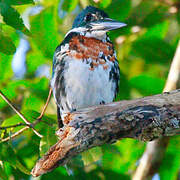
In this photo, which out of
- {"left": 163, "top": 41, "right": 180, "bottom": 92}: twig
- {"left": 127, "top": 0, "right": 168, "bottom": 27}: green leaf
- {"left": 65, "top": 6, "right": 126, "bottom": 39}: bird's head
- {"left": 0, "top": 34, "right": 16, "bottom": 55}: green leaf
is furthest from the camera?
{"left": 127, "top": 0, "right": 168, "bottom": 27}: green leaf

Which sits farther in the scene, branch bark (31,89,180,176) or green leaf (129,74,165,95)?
green leaf (129,74,165,95)

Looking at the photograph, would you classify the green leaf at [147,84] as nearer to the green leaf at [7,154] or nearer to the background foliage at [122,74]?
the background foliage at [122,74]

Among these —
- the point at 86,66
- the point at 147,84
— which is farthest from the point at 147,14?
the point at 86,66

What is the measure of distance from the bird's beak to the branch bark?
1.15 m

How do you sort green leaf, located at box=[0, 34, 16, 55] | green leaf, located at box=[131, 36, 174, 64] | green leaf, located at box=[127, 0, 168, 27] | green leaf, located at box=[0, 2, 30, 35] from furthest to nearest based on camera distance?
green leaf, located at box=[131, 36, 174, 64] < green leaf, located at box=[127, 0, 168, 27] < green leaf, located at box=[0, 34, 16, 55] < green leaf, located at box=[0, 2, 30, 35]

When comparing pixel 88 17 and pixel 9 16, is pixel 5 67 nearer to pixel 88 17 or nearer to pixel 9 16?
pixel 88 17

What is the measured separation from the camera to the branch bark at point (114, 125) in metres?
3.55

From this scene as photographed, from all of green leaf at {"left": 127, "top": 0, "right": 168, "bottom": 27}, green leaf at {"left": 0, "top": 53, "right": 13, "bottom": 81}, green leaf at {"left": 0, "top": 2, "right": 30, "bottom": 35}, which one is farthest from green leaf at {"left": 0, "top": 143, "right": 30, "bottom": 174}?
green leaf at {"left": 127, "top": 0, "right": 168, "bottom": 27}

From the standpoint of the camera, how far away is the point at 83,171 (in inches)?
225

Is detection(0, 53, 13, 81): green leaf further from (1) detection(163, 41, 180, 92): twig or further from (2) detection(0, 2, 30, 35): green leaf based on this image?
(1) detection(163, 41, 180, 92): twig

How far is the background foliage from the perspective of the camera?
4.62m

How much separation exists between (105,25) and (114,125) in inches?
60.8

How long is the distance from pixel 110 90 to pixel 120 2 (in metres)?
1.15

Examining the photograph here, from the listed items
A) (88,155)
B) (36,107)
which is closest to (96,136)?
(88,155)
